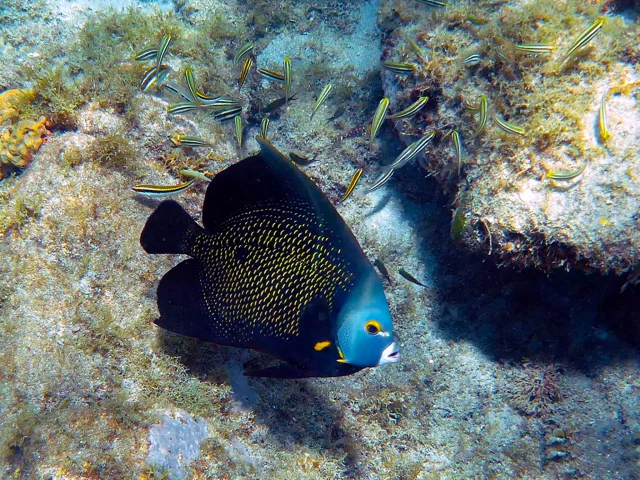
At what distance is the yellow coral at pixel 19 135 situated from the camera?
3418mm

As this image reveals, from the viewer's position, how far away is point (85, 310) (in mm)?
2777

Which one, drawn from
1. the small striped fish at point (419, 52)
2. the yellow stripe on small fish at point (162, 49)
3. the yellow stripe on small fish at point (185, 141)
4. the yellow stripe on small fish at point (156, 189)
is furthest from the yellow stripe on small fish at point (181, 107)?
the small striped fish at point (419, 52)

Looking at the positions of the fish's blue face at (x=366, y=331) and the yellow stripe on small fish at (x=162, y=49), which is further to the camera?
the yellow stripe on small fish at (x=162, y=49)

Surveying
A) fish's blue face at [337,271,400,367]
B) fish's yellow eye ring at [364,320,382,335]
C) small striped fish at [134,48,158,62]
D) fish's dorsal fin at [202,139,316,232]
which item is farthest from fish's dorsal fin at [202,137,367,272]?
small striped fish at [134,48,158,62]

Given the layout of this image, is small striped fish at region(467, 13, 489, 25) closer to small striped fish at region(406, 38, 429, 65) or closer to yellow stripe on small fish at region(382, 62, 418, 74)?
small striped fish at region(406, 38, 429, 65)

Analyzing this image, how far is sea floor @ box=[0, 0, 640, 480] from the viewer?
260 centimetres

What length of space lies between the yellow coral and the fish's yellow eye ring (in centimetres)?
367

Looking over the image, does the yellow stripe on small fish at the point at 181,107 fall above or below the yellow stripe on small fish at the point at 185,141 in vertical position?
above

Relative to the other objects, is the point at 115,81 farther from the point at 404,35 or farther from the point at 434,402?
the point at 434,402

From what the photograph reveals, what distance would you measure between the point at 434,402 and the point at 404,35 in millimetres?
4450

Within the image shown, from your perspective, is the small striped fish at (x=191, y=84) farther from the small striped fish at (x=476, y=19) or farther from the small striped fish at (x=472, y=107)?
the small striped fish at (x=476, y=19)

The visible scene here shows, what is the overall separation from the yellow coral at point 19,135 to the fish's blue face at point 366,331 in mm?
3546

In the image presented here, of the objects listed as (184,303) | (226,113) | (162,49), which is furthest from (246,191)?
(162,49)

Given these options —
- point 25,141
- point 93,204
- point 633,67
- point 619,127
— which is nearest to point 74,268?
point 93,204
